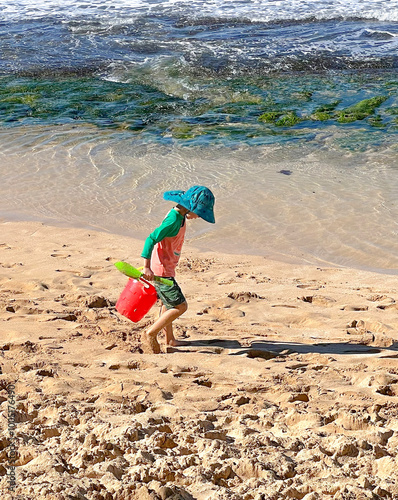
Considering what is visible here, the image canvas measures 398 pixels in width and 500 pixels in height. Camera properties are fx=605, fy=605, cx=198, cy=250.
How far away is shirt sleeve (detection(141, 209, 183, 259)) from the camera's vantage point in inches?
160

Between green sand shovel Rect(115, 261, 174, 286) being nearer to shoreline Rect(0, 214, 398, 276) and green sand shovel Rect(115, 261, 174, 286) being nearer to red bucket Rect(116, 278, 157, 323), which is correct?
red bucket Rect(116, 278, 157, 323)

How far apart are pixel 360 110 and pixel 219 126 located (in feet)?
9.32

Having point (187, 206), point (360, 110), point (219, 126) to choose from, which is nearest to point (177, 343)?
point (187, 206)

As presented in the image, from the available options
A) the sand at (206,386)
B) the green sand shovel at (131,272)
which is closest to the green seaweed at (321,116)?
the sand at (206,386)

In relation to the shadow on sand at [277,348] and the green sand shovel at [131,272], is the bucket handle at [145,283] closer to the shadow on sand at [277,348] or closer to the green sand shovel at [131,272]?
the green sand shovel at [131,272]

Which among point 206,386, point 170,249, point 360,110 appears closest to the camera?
point 206,386

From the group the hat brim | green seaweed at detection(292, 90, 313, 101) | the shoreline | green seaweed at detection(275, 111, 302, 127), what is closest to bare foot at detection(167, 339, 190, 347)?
the hat brim

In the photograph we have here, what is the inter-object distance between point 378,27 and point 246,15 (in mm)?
4475

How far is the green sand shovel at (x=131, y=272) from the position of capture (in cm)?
404

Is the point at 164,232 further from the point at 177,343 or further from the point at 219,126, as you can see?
the point at 219,126

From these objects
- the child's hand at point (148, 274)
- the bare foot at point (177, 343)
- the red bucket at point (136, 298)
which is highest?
the child's hand at point (148, 274)

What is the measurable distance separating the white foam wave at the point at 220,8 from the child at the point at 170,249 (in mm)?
17516

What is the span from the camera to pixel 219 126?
437 inches

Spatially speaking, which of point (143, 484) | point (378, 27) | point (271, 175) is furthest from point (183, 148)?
point (378, 27)
